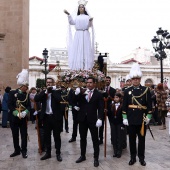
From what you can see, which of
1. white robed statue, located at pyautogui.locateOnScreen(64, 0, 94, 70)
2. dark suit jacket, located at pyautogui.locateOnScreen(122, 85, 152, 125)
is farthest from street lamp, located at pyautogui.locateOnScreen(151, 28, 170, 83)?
dark suit jacket, located at pyautogui.locateOnScreen(122, 85, 152, 125)

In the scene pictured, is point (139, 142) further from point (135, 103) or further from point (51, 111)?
point (51, 111)

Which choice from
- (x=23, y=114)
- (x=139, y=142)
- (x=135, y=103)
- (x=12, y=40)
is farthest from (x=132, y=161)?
(x=12, y=40)

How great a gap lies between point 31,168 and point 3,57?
32.7 ft

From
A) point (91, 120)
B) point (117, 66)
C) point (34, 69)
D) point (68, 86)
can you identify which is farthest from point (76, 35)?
point (117, 66)

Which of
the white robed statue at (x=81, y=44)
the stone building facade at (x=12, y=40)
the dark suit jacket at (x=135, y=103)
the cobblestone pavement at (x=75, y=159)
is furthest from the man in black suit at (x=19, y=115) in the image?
the stone building facade at (x=12, y=40)

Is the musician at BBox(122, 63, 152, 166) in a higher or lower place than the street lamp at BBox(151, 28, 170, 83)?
lower

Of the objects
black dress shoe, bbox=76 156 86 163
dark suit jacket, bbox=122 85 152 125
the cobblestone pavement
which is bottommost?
the cobblestone pavement

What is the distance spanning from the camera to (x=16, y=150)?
7566 millimetres

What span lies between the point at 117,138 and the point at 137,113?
1.38 metres

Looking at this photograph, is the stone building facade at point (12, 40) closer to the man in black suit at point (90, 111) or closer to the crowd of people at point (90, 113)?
the crowd of people at point (90, 113)

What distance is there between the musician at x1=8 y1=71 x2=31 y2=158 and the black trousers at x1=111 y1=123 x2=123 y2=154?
7.13 feet

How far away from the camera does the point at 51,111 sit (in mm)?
7215

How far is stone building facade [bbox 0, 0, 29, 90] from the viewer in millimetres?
15359

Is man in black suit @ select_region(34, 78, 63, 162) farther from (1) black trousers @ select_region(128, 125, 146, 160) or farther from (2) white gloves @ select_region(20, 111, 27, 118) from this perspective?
(1) black trousers @ select_region(128, 125, 146, 160)
